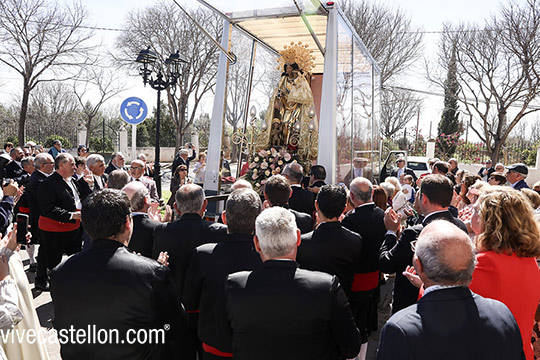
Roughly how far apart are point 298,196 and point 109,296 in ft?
11.8

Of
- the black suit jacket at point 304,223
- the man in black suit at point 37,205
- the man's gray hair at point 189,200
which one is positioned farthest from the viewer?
the man in black suit at point 37,205

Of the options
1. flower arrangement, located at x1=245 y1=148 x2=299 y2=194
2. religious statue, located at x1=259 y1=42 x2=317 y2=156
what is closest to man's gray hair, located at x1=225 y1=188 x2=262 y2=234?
flower arrangement, located at x1=245 y1=148 x2=299 y2=194

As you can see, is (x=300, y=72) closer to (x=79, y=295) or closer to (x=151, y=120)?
(x=79, y=295)

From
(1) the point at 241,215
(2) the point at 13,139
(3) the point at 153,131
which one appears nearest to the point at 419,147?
(3) the point at 153,131

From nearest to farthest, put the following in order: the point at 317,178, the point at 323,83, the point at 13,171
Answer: the point at 317,178, the point at 323,83, the point at 13,171

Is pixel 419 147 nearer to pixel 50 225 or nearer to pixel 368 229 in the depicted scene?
pixel 368 229

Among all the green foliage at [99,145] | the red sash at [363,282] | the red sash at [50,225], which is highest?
the green foliage at [99,145]

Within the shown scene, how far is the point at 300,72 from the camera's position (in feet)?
29.1

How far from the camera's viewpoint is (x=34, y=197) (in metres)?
5.72

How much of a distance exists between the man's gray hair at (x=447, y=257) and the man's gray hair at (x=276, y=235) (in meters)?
0.70

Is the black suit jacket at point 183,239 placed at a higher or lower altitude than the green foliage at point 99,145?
lower

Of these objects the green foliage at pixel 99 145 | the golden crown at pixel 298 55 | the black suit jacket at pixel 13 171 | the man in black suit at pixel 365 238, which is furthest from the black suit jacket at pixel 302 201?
the green foliage at pixel 99 145

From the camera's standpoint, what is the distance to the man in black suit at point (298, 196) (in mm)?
5465

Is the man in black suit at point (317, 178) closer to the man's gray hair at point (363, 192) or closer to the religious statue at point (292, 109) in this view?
the man's gray hair at point (363, 192)
